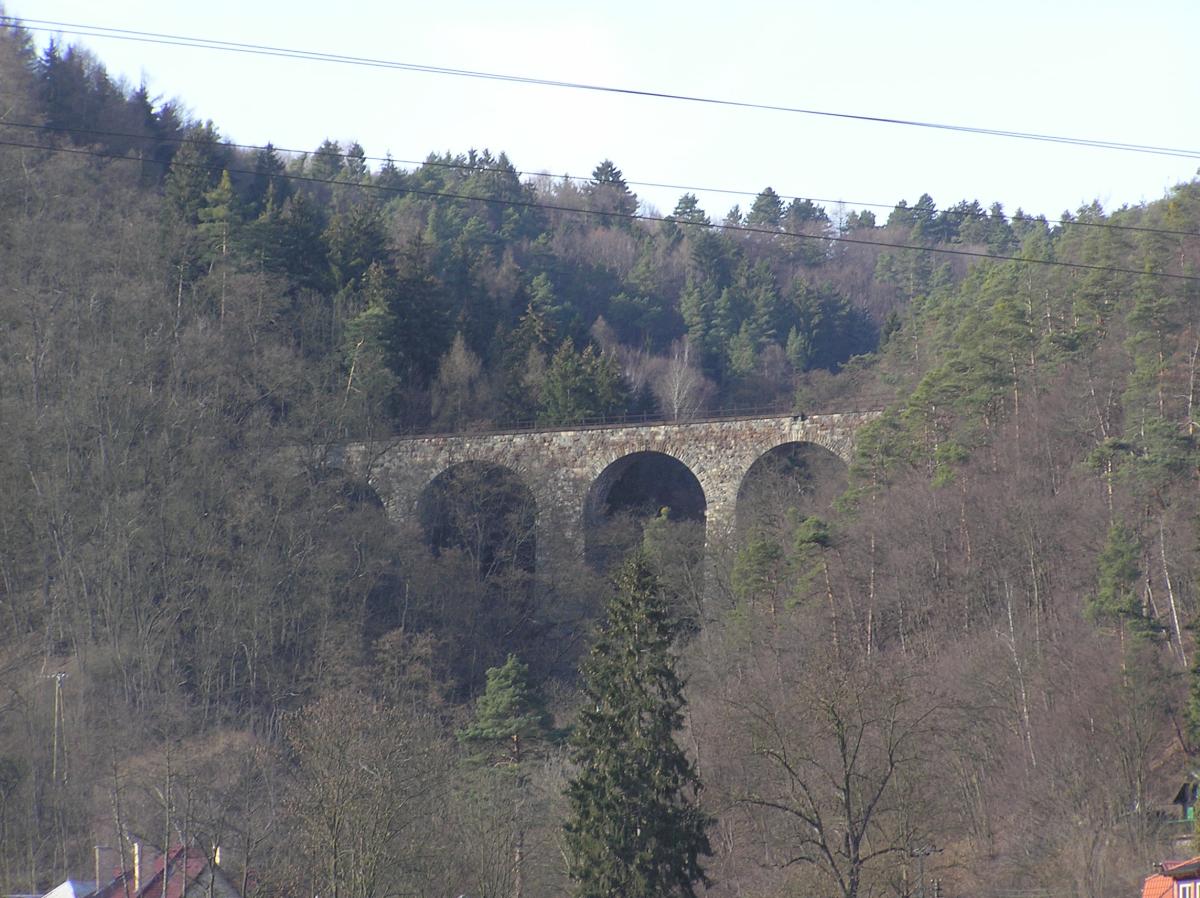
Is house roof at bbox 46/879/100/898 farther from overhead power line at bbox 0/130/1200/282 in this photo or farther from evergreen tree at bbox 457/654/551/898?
overhead power line at bbox 0/130/1200/282

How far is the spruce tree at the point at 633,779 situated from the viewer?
22833mm

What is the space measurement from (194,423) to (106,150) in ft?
59.3

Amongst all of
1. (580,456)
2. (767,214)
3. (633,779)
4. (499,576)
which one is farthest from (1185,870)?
(767,214)

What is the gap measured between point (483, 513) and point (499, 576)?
245cm

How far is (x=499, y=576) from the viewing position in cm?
4828

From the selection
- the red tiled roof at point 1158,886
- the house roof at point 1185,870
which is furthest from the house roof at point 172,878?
the house roof at point 1185,870

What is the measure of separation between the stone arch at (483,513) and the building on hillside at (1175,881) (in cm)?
2786

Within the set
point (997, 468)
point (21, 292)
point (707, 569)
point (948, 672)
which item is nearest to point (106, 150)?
point (21, 292)

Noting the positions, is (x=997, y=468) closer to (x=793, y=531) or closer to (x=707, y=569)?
(x=793, y=531)

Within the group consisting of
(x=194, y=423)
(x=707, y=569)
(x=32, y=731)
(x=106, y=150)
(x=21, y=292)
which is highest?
(x=106, y=150)

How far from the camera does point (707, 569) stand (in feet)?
148

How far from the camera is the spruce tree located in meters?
22.8

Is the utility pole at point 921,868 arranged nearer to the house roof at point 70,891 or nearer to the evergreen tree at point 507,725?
the evergreen tree at point 507,725

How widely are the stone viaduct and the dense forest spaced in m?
0.87
